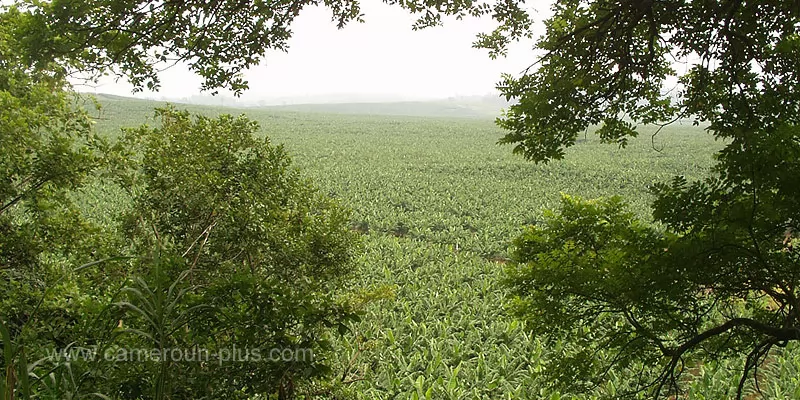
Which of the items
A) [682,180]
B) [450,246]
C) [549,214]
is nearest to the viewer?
[682,180]

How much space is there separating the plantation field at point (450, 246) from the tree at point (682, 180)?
1503mm

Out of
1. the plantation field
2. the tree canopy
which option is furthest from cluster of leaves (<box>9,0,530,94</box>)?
the plantation field

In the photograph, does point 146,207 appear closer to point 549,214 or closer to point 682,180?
point 549,214

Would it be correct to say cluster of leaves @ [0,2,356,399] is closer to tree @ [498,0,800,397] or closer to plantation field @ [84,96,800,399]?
plantation field @ [84,96,800,399]

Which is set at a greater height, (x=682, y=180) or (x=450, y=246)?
(x=682, y=180)

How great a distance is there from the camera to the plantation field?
9805 millimetres

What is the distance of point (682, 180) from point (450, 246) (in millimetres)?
16093

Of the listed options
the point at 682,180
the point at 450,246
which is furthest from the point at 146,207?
the point at 450,246

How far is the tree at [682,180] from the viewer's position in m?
3.99

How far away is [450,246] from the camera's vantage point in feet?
66.5

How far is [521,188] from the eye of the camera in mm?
33188

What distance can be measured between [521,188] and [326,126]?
186 ft

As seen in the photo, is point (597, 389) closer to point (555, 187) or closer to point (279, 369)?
point (279, 369)

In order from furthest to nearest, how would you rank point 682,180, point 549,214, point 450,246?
point 450,246
point 549,214
point 682,180
